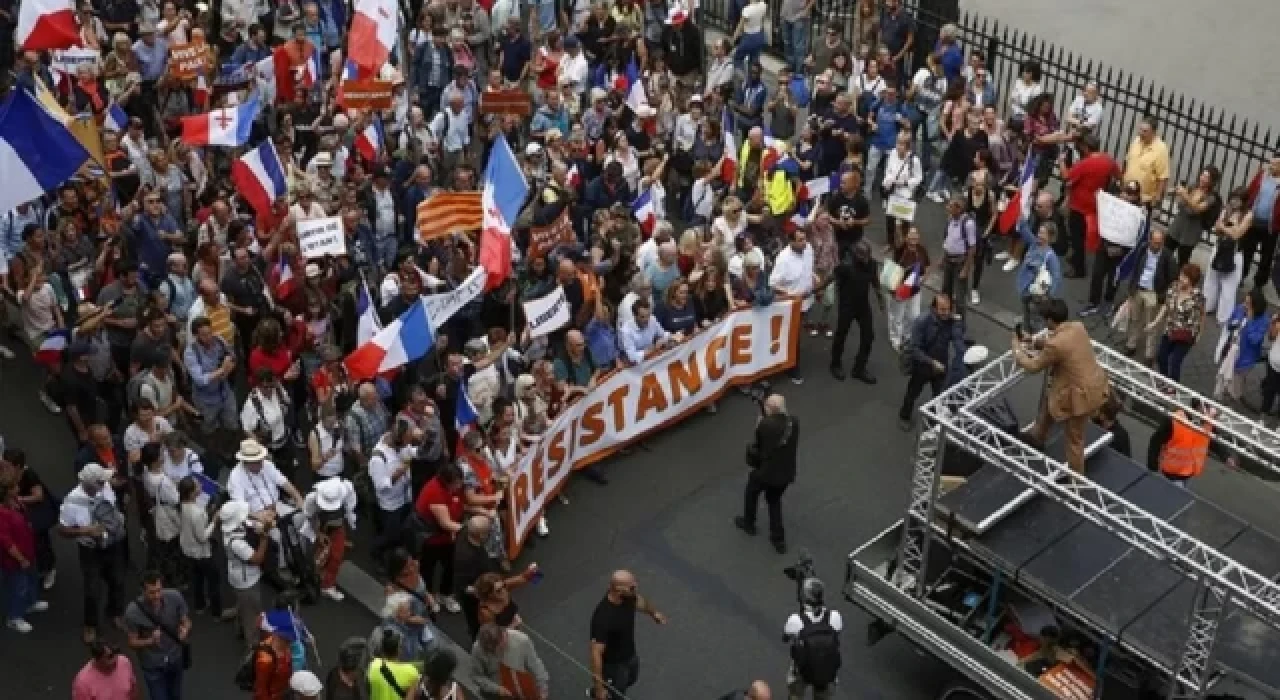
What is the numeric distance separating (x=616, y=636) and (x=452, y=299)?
375 cm

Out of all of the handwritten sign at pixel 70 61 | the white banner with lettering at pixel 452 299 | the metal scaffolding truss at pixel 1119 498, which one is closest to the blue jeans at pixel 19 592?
the white banner with lettering at pixel 452 299

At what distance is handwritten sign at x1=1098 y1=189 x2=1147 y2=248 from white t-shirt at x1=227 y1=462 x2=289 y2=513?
9338 mm

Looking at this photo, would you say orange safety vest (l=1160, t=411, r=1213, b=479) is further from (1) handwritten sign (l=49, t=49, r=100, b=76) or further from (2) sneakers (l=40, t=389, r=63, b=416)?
(1) handwritten sign (l=49, t=49, r=100, b=76)

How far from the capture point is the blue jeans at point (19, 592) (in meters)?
13.0

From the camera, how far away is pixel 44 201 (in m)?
16.9

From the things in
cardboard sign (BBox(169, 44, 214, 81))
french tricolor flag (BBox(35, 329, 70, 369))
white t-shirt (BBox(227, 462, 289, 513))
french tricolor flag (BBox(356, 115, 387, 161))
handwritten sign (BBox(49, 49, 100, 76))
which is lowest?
french tricolor flag (BBox(35, 329, 70, 369))

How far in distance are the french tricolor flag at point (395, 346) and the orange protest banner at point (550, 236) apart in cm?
226

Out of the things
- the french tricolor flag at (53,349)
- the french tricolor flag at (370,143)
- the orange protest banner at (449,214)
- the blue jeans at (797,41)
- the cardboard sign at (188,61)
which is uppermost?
the orange protest banner at (449,214)

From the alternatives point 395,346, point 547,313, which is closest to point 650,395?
point 547,313

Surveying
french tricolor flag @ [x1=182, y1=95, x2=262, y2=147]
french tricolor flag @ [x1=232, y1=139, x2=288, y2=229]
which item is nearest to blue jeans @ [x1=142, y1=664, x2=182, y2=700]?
french tricolor flag @ [x1=232, y1=139, x2=288, y2=229]

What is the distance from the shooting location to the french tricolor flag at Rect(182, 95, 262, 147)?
17281 millimetres

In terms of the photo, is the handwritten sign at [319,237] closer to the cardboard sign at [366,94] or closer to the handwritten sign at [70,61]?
the cardboard sign at [366,94]

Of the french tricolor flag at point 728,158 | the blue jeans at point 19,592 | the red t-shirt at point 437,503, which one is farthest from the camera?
the french tricolor flag at point 728,158

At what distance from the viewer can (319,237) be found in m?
15.7
